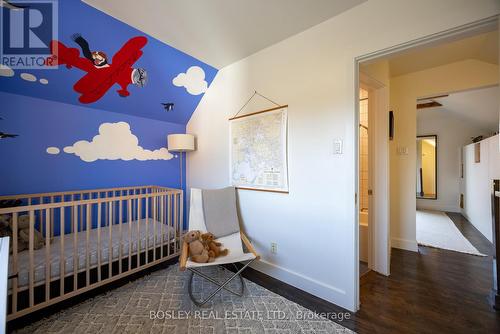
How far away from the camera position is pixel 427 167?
5445mm

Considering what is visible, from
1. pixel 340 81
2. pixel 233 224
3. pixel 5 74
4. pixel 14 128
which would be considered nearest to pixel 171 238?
pixel 233 224

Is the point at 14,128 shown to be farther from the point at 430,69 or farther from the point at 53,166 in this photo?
the point at 430,69

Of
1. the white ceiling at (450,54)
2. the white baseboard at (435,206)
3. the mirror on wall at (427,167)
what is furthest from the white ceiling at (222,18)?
the white baseboard at (435,206)

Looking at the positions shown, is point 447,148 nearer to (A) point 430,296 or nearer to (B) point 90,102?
(A) point 430,296

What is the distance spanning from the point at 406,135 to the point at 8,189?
16.4 feet

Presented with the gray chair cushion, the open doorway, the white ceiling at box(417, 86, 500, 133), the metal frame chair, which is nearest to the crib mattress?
the metal frame chair

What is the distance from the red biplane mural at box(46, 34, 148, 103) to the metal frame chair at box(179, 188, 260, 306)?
1.55 meters

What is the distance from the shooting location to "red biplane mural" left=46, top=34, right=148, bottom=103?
75.3 inches

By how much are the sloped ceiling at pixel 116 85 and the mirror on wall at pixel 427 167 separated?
19.2 feet

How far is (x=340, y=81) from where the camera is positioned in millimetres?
1743

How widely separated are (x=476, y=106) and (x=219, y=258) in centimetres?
516

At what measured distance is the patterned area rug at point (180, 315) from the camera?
1505mm

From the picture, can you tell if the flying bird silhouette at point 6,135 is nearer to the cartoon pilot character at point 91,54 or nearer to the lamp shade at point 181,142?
the cartoon pilot character at point 91,54

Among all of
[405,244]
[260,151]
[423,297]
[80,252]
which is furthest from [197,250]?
[405,244]
